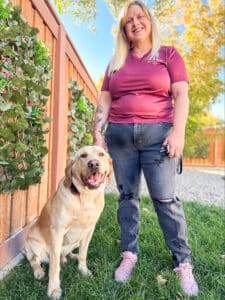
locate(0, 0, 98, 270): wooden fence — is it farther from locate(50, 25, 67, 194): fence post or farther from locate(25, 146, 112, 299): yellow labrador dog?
locate(25, 146, 112, 299): yellow labrador dog

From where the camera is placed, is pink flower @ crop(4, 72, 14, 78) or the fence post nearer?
pink flower @ crop(4, 72, 14, 78)

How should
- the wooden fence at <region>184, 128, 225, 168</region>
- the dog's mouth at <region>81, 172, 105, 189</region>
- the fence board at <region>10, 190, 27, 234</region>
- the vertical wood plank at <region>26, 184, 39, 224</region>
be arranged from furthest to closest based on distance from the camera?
the wooden fence at <region>184, 128, 225, 168</region> < the vertical wood plank at <region>26, 184, 39, 224</region> < the fence board at <region>10, 190, 27, 234</region> < the dog's mouth at <region>81, 172, 105, 189</region>

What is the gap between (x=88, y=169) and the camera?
2246mm

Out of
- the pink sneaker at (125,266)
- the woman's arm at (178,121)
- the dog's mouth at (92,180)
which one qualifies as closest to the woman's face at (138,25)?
the woman's arm at (178,121)

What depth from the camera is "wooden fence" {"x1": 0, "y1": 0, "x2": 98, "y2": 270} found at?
8.81ft

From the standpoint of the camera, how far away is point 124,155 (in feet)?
8.04

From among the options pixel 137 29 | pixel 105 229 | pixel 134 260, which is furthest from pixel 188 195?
pixel 137 29

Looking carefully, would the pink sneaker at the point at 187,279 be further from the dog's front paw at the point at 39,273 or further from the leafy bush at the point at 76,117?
the leafy bush at the point at 76,117

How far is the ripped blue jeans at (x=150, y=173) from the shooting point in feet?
7.63

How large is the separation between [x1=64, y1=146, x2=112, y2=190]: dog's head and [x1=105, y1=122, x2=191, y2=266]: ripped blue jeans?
0.48ft

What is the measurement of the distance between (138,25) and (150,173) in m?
1.03

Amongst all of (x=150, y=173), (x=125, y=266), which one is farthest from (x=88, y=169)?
(x=125, y=266)

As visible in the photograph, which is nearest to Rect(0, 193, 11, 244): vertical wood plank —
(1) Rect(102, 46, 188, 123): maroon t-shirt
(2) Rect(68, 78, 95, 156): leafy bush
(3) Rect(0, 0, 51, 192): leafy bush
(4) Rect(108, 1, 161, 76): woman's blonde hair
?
(3) Rect(0, 0, 51, 192): leafy bush

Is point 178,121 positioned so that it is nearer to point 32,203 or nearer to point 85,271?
point 85,271
